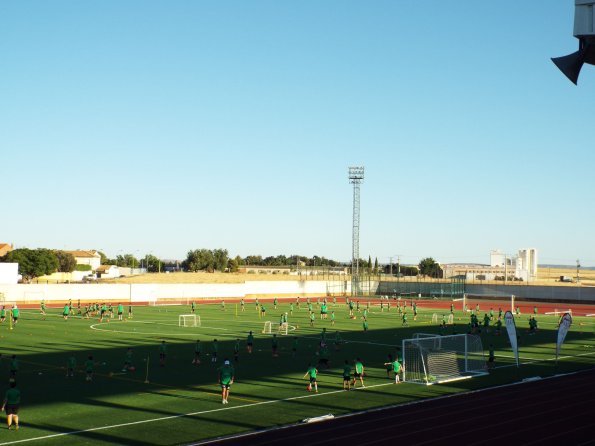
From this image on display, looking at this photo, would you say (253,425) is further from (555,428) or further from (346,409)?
(555,428)

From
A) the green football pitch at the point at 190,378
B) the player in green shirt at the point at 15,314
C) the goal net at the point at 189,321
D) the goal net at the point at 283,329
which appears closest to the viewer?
the green football pitch at the point at 190,378

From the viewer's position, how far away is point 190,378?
31.7m

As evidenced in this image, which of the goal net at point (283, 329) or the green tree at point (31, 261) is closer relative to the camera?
the goal net at point (283, 329)

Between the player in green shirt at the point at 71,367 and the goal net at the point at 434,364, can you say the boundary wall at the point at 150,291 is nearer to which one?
the player in green shirt at the point at 71,367

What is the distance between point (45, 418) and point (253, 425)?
273 inches

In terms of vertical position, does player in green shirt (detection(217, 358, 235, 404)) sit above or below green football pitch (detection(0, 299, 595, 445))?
above

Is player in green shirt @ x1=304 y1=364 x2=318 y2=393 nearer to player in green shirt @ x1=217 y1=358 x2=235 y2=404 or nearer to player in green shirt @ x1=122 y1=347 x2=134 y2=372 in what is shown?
player in green shirt @ x1=217 y1=358 x2=235 y2=404

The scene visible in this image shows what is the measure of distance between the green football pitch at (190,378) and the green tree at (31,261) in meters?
78.7

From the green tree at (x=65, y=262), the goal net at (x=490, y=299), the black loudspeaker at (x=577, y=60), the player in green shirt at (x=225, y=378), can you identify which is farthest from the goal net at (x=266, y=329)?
the green tree at (x=65, y=262)

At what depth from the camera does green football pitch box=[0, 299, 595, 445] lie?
72.3ft

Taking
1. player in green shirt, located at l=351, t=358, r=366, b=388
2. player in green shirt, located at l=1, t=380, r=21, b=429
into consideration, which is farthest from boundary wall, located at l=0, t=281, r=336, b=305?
player in green shirt, located at l=1, t=380, r=21, b=429

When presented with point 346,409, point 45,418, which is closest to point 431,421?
point 346,409

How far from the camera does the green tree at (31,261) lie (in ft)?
442

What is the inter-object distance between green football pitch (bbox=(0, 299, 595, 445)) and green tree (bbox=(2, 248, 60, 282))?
78.7 meters
